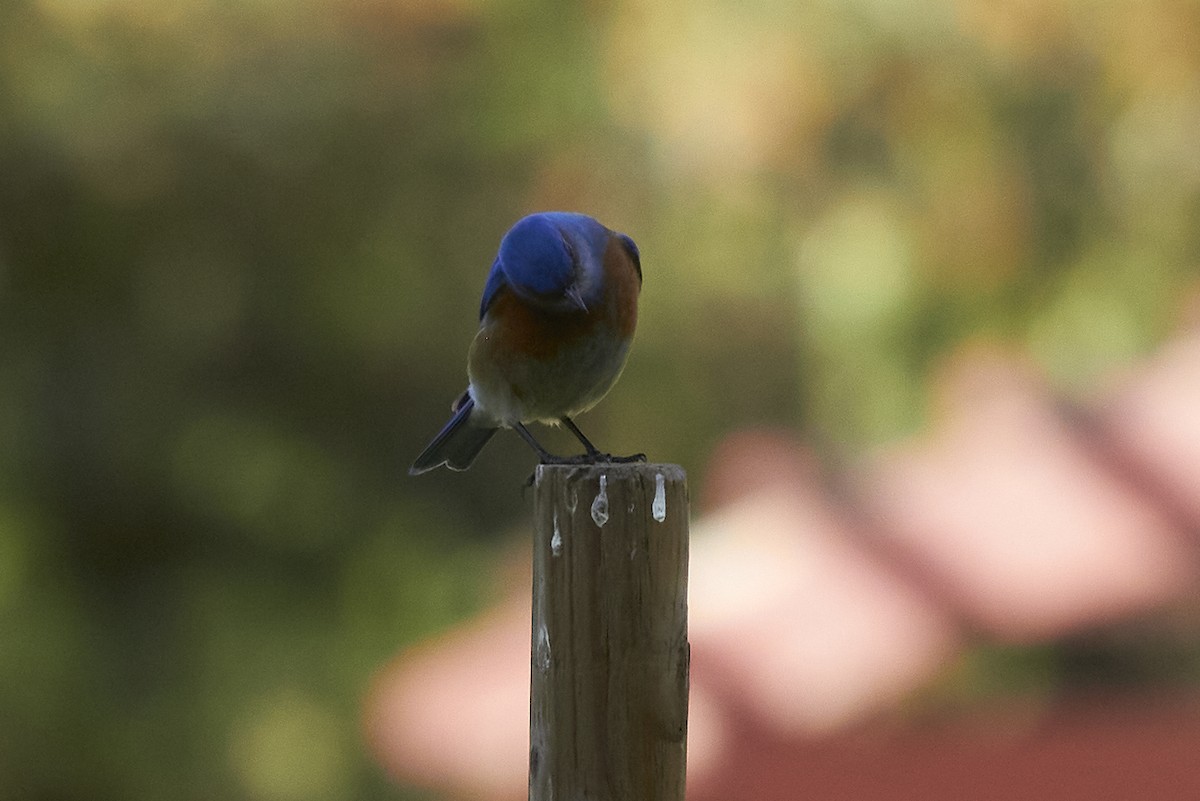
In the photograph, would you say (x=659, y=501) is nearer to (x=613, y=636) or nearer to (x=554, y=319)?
(x=613, y=636)

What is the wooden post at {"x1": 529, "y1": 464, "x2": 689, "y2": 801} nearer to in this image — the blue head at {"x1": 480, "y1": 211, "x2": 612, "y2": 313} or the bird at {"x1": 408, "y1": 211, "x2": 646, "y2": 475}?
the bird at {"x1": 408, "y1": 211, "x2": 646, "y2": 475}

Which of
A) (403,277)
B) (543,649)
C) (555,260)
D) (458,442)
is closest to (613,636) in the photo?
(543,649)

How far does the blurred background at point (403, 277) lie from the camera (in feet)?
22.1

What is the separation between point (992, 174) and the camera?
730cm

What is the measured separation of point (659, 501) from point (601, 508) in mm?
83

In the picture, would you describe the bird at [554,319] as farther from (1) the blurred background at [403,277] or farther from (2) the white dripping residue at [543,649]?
(1) the blurred background at [403,277]

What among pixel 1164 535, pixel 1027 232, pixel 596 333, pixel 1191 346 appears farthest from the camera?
pixel 1027 232

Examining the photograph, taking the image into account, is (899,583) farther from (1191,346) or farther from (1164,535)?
(1191,346)

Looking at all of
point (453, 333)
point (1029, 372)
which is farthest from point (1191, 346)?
point (453, 333)

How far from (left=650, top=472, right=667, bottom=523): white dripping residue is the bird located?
0.93 metres

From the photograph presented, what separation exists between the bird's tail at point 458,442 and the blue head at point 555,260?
638 millimetres

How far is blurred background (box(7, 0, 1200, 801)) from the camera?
6746 millimetres

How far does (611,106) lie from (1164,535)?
10.5 feet

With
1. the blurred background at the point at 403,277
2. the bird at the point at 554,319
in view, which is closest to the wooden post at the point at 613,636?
the bird at the point at 554,319
